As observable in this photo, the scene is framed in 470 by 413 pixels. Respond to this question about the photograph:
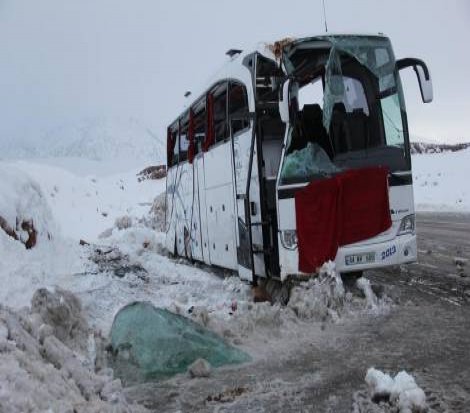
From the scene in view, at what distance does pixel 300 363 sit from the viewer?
17.4 feet

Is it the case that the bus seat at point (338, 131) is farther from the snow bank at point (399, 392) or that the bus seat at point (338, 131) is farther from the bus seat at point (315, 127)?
the snow bank at point (399, 392)

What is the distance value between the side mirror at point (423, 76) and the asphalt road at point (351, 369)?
264cm

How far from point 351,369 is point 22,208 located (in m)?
6.37

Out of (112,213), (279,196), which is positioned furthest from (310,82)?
(112,213)

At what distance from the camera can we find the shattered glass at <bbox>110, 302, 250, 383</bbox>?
523cm

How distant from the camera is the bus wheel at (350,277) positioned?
7626mm

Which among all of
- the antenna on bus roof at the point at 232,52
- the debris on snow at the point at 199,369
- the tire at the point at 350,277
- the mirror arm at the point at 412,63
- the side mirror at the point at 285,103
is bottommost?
the debris on snow at the point at 199,369

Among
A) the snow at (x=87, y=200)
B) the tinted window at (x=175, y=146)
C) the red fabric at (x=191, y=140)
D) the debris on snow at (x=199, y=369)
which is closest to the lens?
the debris on snow at (x=199, y=369)

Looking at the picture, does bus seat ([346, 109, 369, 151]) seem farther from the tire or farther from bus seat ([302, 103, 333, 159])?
the tire

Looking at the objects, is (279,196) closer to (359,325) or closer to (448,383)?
(359,325)

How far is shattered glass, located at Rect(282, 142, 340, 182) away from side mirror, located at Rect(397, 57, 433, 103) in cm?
158

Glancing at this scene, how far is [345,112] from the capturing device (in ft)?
24.9

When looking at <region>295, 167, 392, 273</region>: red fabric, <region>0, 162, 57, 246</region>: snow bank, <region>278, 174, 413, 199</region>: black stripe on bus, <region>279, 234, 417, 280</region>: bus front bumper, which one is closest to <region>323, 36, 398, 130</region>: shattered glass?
<region>295, 167, 392, 273</region>: red fabric

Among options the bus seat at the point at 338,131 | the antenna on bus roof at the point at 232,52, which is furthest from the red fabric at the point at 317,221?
the antenna on bus roof at the point at 232,52
